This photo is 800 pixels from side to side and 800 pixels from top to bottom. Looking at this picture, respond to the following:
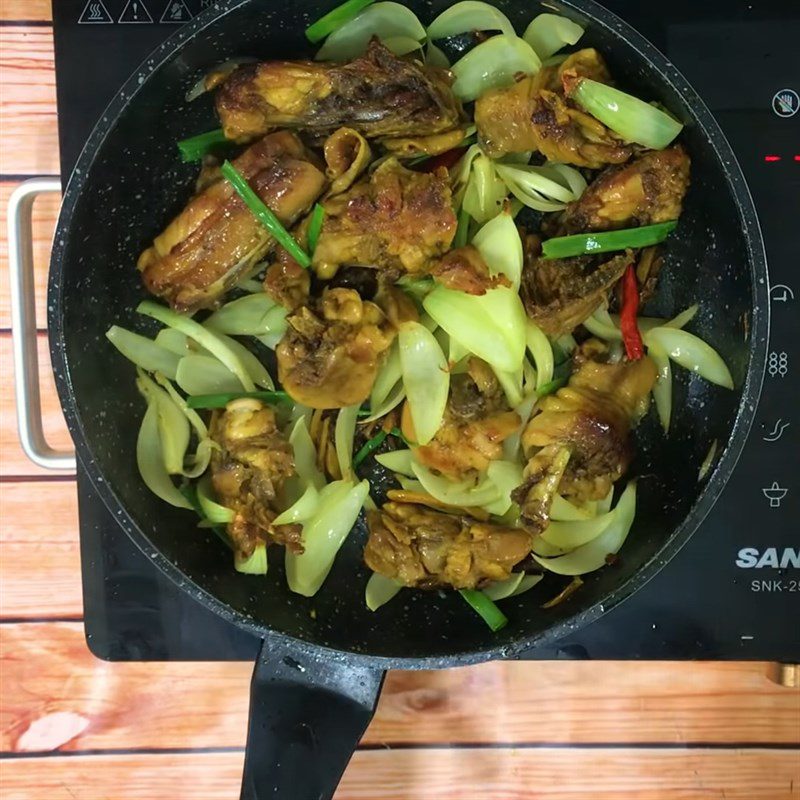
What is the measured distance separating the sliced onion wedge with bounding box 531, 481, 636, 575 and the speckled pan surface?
0.02 meters

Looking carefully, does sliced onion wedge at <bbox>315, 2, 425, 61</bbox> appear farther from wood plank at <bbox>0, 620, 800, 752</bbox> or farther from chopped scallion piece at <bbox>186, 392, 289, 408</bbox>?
wood plank at <bbox>0, 620, 800, 752</bbox>

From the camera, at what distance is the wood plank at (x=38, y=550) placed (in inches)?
58.5

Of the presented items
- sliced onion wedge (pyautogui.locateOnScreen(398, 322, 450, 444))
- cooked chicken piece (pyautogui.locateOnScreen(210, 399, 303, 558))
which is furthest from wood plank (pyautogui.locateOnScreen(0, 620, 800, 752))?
sliced onion wedge (pyautogui.locateOnScreen(398, 322, 450, 444))

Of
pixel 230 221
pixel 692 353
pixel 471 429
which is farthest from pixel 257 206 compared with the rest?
pixel 692 353

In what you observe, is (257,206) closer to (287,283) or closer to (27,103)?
(287,283)

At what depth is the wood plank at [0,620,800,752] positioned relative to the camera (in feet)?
4.94

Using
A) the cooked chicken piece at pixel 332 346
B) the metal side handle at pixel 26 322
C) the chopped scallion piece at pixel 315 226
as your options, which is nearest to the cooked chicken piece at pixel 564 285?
the cooked chicken piece at pixel 332 346

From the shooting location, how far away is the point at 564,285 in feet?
4.16

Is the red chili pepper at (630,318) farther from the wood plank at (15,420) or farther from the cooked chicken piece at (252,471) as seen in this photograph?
the wood plank at (15,420)

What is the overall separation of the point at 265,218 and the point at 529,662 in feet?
3.13

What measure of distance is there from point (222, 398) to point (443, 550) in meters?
0.44

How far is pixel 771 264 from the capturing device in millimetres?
1336

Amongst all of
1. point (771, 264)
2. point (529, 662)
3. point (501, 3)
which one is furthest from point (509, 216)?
point (529, 662)

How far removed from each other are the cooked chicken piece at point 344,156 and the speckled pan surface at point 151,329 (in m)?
0.17
